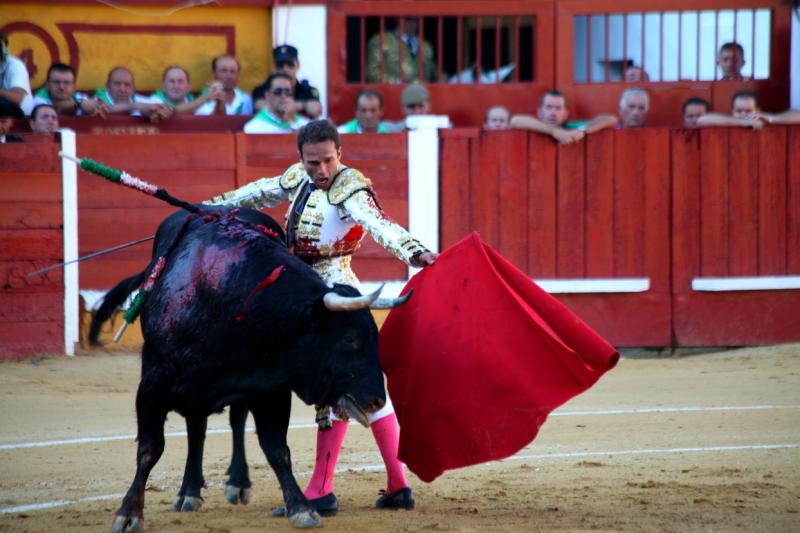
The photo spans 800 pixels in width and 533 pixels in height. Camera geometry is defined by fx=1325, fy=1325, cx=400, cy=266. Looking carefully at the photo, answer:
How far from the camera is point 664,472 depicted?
4445mm

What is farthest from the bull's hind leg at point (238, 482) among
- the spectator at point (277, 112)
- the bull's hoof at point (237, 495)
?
the spectator at point (277, 112)

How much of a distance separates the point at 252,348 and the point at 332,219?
551mm

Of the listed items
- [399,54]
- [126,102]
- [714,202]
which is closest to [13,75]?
[126,102]

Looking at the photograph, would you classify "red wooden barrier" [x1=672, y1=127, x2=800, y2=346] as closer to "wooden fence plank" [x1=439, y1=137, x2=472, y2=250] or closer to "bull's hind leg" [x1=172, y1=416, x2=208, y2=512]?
"wooden fence plank" [x1=439, y1=137, x2=472, y2=250]

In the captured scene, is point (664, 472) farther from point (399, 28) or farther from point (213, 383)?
point (399, 28)

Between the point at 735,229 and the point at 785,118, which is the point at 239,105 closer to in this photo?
the point at 735,229

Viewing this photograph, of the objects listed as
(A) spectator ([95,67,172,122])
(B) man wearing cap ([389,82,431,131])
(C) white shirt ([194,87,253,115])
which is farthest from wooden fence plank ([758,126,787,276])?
(A) spectator ([95,67,172,122])

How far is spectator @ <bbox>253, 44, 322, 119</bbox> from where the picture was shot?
7809 mm

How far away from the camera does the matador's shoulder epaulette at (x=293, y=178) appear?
4.07 metres

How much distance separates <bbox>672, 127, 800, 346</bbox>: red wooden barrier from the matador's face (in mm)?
4464

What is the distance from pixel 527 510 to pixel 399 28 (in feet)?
17.3

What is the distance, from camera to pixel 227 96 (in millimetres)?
8102

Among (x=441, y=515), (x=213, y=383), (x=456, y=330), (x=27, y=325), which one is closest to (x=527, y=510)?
(x=441, y=515)

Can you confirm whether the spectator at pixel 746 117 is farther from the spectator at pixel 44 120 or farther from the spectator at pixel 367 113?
the spectator at pixel 44 120
